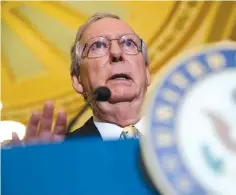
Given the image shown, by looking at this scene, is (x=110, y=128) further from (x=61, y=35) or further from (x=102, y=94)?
(x=61, y=35)

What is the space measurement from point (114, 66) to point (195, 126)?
456 mm

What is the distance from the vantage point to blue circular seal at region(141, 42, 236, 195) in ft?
2.12

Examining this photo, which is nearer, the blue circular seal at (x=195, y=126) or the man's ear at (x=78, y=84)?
the blue circular seal at (x=195, y=126)

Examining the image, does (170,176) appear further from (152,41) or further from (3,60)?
(3,60)

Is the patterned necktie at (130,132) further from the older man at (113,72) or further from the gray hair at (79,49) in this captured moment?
the gray hair at (79,49)

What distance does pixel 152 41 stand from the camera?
2631mm

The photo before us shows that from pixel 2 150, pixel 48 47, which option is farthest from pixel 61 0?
pixel 2 150

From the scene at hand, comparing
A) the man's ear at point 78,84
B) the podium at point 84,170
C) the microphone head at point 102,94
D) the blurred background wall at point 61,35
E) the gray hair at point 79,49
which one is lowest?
the podium at point 84,170

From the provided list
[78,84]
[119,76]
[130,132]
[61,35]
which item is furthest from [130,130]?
[61,35]

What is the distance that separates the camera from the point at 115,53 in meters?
1.11

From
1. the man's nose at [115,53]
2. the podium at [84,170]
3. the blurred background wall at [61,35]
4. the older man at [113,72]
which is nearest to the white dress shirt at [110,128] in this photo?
the older man at [113,72]

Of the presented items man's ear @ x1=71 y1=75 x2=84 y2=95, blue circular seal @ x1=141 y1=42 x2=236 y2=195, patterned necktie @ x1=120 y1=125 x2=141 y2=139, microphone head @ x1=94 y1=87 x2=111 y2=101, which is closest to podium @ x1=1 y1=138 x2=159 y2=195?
blue circular seal @ x1=141 y1=42 x2=236 y2=195

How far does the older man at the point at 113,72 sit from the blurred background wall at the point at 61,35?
135 cm

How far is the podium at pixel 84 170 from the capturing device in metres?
0.68
